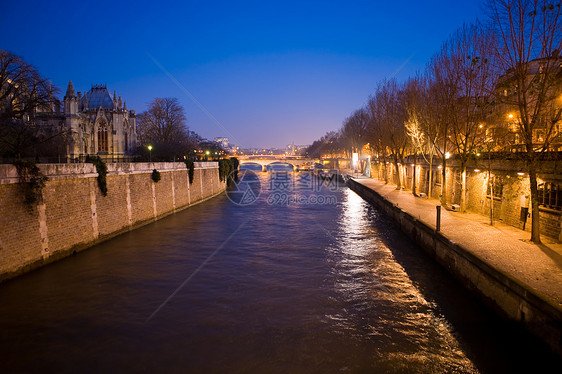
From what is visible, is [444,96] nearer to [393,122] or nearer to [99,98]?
[393,122]

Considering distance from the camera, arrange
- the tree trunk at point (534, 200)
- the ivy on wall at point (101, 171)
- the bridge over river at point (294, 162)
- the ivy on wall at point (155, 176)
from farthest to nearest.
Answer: the bridge over river at point (294, 162) → the ivy on wall at point (155, 176) → the ivy on wall at point (101, 171) → the tree trunk at point (534, 200)

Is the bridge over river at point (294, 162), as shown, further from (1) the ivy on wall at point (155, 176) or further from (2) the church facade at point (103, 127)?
(1) the ivy on wall at point (155, 176)

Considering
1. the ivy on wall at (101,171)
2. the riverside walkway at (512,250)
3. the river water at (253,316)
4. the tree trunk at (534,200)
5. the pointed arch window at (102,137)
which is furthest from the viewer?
the pointed arch window at (102,137)

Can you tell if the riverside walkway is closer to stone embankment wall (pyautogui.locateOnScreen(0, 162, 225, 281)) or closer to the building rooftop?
stone embankment wall (pyautogui.locateOnScreen(0, 162, 225, 281))

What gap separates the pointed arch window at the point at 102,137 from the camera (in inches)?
2082

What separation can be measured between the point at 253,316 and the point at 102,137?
167ft

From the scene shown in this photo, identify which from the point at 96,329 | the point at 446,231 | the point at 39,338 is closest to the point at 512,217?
the point at 446,231

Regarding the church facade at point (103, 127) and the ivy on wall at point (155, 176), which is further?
the church facade at point (103, 127)

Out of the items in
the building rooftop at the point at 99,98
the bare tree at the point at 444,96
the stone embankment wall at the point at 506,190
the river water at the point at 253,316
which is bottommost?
the river water at the point at 253,316

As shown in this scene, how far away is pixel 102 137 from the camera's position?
5303cm

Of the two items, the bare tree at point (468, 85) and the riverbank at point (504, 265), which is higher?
the bare tree at point (468, 85)

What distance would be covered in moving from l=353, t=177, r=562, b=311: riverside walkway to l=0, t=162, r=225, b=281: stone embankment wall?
551 inches

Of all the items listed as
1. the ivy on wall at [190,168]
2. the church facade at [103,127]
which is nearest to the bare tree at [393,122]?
the ivy on wall at [190,168]

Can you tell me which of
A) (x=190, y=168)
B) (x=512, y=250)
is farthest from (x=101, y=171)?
(x=512, y=250)
